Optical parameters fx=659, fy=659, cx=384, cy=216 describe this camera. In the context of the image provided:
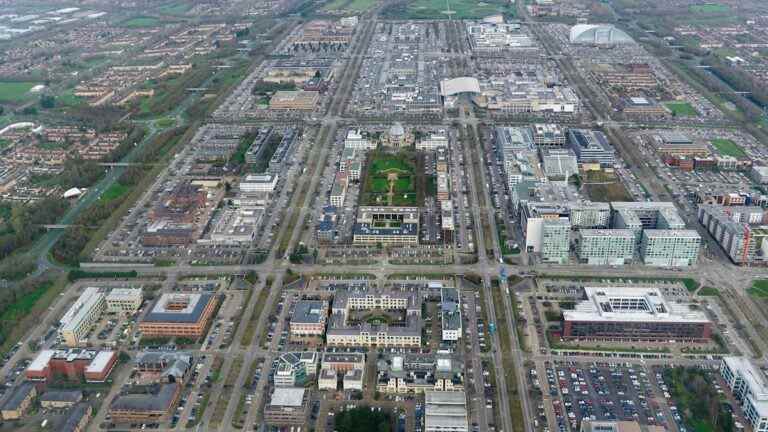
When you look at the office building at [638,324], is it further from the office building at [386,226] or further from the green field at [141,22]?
the green field at [141,22]

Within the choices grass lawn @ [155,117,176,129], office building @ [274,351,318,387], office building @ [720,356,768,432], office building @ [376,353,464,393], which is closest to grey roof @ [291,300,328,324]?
office building @ [274,351,318,387]

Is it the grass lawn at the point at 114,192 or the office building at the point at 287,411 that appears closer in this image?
the office building at the point at 287,411

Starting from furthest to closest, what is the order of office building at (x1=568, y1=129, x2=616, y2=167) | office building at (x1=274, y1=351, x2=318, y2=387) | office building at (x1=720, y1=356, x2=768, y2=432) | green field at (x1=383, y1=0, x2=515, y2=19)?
green field at (x1=383, y1=0, x2=515, y2=19) < office building at (x1=568, y1=129, x2=616, y2=167) < office building at (x1=274, y1=351, x2=318, y2=387) < office building at (x1=720, y1=356, x2=768, y2=432)

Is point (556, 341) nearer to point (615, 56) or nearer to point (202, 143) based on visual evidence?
point (202, 143)

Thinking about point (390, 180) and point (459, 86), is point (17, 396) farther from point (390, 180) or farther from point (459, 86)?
point (459, 86)

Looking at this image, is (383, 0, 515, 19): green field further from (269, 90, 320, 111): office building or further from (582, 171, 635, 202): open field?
(582, 171, 635, 202): open field

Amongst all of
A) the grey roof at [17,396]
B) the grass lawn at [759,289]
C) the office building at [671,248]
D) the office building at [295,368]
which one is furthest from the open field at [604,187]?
the grey roof at [17,396]
